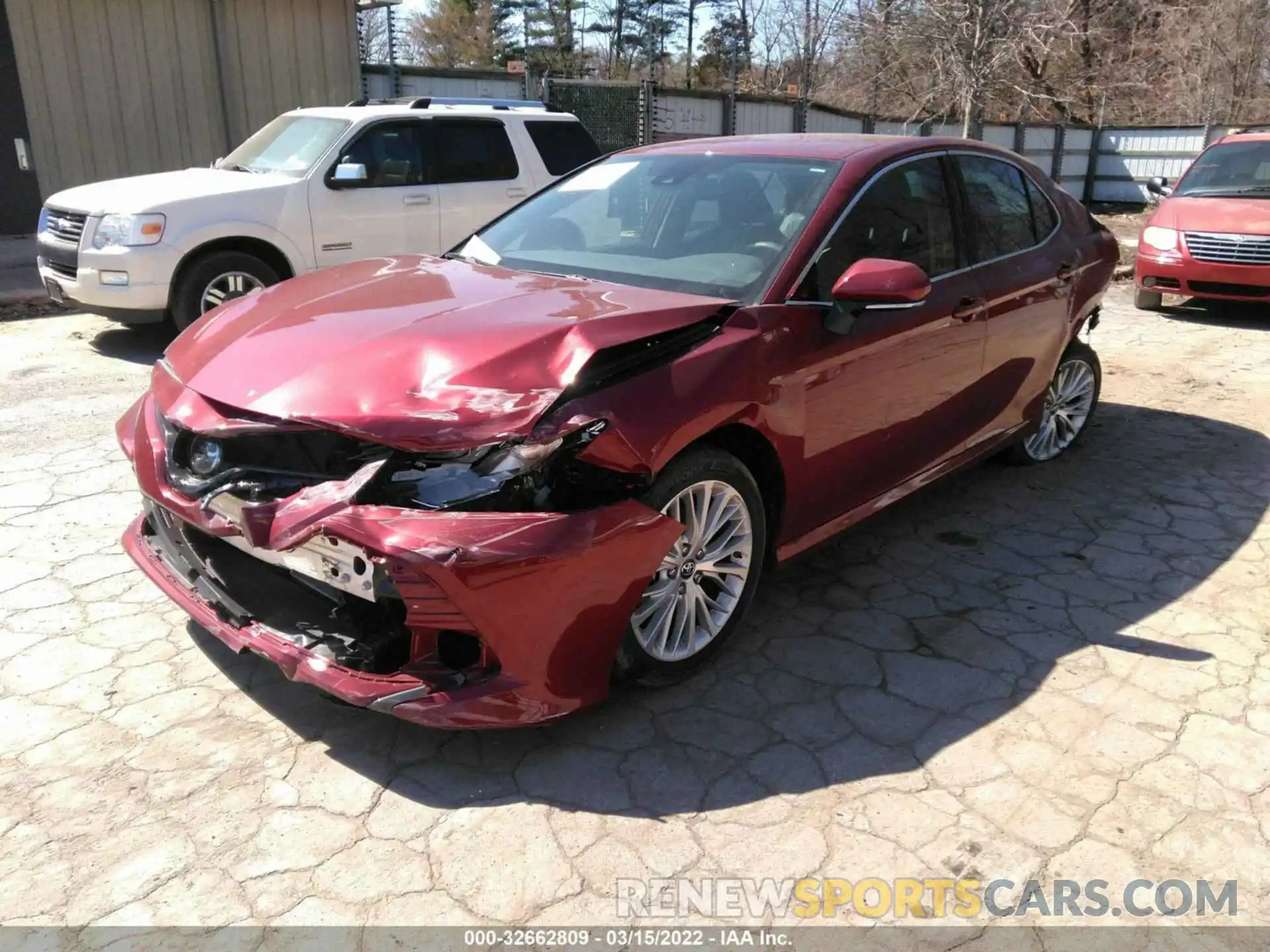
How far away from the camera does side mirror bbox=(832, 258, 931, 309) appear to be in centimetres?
344

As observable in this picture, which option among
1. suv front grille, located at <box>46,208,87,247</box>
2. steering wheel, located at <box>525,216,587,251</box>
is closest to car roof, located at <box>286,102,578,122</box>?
suv front grille, located at <box>46,208,87,247</box>

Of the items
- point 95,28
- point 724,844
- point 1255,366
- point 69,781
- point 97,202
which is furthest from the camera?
point 95,28

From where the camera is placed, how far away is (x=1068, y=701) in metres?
3.37

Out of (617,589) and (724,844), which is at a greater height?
(617,589)

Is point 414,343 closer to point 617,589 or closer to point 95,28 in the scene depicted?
point 617,589

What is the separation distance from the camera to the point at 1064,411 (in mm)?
5711

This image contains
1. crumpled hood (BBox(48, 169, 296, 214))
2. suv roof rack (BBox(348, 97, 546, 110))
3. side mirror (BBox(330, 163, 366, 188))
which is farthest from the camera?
suv roof rack (BBox(348, 97, 546, 110))

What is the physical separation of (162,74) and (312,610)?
12.9 meters

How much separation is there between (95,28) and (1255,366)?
13.7 metres

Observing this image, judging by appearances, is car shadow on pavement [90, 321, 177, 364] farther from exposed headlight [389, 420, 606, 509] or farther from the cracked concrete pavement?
exposed headlight [389, 420, 606, 509]

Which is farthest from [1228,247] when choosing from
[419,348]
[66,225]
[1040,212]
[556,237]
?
[66,225]

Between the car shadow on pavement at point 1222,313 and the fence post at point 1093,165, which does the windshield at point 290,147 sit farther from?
the fence post at point 1093,165

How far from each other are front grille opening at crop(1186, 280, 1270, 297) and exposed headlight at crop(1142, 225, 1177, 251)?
417mm

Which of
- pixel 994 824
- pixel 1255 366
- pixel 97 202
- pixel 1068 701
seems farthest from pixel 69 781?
pixel 1255 366
